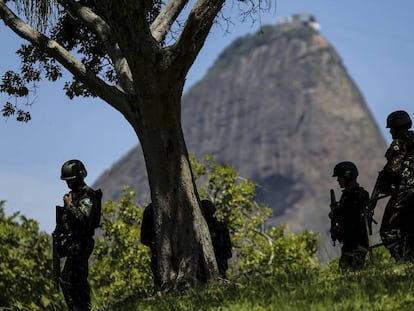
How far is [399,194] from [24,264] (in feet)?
59.8

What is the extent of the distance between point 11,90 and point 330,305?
8.85 m

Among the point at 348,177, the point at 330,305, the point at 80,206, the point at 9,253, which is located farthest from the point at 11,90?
the point at 9,253

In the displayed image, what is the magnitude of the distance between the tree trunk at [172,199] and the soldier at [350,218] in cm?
166

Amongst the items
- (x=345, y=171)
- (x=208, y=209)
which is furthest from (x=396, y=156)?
(x=208, y=209)

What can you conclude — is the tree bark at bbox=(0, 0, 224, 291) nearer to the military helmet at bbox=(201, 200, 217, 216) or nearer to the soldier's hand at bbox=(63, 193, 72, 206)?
the soldier's hand at bbox=(63, 193, 72, 206)

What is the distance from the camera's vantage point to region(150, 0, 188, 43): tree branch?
42.4ft

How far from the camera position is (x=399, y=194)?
38.1ft

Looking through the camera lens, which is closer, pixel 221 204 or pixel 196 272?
pixel 196 272

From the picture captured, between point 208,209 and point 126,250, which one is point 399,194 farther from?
point 126,250

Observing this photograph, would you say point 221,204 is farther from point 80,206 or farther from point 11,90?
point 80,206

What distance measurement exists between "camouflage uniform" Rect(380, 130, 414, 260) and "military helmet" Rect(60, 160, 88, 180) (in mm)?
3725

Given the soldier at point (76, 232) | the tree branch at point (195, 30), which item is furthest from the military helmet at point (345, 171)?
the soldier at point (76, 232)

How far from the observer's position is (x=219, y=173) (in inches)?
1190

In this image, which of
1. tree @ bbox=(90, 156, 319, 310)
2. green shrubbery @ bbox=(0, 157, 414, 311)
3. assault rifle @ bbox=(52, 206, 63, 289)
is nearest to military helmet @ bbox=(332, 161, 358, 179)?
assault rifle @ bbox=(52, 206, 63, 289)
